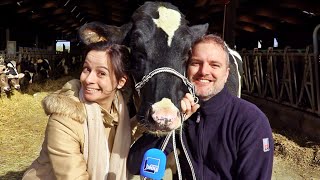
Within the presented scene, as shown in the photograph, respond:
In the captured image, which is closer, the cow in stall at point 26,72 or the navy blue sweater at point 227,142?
the navy blue sweater at point 227,142

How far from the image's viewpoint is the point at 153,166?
1.97m

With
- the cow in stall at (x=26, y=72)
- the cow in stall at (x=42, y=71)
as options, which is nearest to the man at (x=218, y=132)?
the cow in stall at (x=26, y=72)

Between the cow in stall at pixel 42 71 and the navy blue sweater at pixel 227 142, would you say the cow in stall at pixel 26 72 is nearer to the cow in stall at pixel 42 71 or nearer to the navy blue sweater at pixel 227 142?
the cow in stall at pixel 42 71

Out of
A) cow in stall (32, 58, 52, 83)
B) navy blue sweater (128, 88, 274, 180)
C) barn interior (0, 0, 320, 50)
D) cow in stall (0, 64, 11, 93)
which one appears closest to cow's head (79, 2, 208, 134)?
navy blue sweater (128, 88, 274, 180)

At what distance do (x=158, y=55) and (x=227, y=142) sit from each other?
26.8 inches

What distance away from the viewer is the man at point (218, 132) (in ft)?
7.02

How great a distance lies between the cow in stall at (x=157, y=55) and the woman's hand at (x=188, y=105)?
41mm

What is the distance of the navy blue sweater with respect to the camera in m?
2.14

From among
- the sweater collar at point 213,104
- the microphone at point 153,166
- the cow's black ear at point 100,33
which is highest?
the cow's black ear at point 100,33

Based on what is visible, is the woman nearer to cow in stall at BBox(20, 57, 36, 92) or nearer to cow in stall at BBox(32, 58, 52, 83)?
cow in stall at BBox(20, 57, 36, 92)

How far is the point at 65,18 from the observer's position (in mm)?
22438

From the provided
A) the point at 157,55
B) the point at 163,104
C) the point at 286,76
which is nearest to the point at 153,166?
the point at 163,104

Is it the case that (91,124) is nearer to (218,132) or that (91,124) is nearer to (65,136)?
(65,136)

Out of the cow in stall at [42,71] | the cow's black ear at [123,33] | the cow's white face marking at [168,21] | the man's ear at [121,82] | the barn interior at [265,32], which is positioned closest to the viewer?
the man's ear at [121,82]
